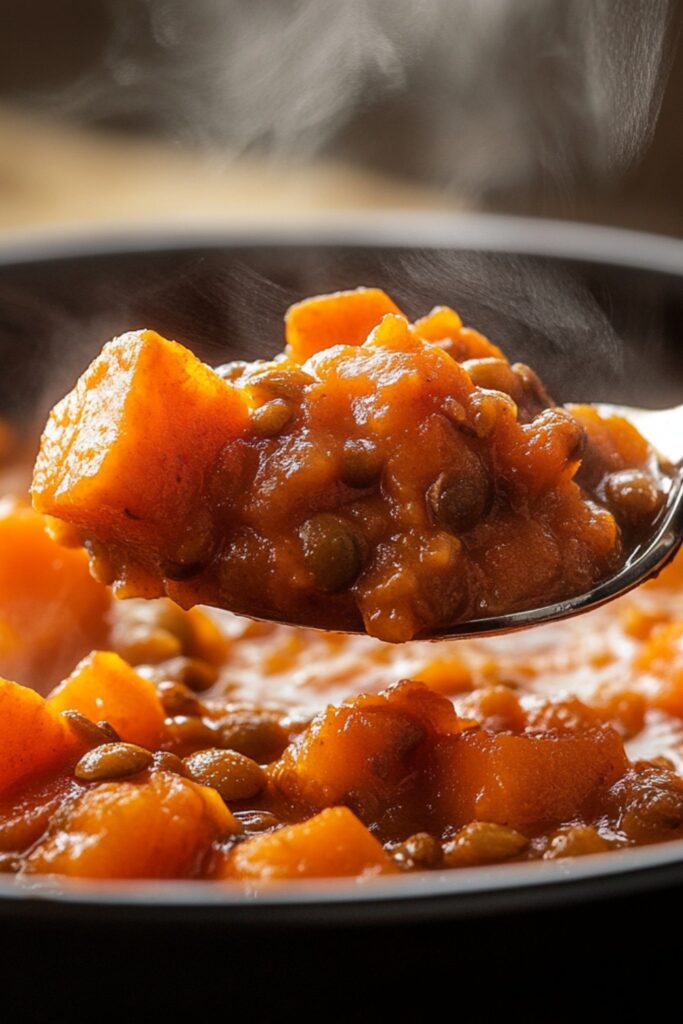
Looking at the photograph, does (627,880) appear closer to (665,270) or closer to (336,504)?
(336,504)

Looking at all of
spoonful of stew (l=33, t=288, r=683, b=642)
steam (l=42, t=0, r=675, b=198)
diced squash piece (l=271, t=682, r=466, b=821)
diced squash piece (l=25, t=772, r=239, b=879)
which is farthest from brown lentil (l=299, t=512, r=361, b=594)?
steam (l=42, t=0, r=675, b=198)

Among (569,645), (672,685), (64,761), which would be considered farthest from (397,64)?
(64,761)

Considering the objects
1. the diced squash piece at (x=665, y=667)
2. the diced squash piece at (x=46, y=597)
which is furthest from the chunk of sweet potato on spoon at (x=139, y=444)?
the diced squash piece at (x=665, y=667)

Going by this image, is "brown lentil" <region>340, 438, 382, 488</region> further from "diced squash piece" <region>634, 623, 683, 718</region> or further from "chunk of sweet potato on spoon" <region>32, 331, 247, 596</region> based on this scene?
"diced squash piece" <region>634, 623, 683, 718</region>

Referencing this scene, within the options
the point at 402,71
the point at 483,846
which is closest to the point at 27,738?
the point at 483,846

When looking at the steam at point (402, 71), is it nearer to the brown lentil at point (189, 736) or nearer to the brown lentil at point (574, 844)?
the brown lentil at point (189, 736)
